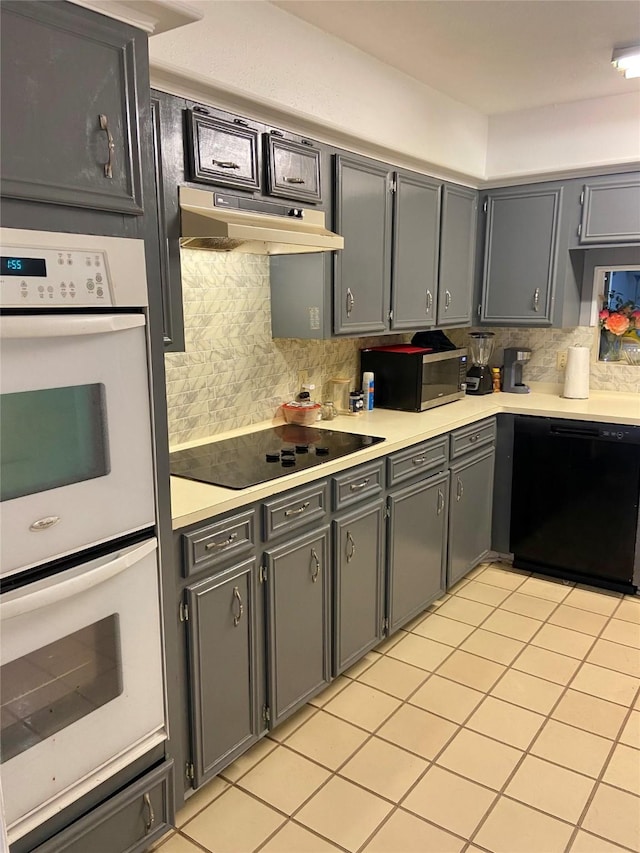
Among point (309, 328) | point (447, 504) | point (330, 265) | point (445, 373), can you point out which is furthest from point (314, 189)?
point (447, 504)

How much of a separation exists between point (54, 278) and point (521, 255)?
10.1 ft

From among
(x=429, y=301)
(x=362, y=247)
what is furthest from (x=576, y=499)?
(x=362, y=247)

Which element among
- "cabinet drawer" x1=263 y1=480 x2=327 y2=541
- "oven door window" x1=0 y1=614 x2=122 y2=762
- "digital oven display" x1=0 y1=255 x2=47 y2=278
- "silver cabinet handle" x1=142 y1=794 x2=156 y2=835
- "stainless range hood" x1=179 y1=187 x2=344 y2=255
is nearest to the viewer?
"digital oven display" x1=0 y1=255 x2=47 y2=278

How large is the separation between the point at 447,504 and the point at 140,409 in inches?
80.8

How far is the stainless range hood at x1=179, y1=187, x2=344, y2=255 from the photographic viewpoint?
82.3 inches

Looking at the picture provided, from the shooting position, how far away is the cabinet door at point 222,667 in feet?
6.50

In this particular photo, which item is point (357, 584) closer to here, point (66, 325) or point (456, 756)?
point (456, 756)

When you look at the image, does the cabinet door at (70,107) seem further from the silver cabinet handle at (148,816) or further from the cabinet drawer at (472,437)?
the cabinet drawer at (472,437)

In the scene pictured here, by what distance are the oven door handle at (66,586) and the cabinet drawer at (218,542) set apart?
211mm

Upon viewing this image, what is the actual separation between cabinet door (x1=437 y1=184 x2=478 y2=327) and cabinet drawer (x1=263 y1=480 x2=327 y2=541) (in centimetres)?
166

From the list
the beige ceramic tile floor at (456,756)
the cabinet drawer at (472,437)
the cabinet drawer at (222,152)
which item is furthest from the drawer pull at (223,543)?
the cabinet drawer at (472,437)

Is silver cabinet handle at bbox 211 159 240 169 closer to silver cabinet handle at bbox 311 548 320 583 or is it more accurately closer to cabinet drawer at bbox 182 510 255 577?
cabinet drawer at bbox 182 510 255 577

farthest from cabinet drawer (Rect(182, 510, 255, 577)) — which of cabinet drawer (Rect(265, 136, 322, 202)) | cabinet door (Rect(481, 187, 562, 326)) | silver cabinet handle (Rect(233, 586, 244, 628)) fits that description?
cabinet door (Rect(481, 187, 562, 326))

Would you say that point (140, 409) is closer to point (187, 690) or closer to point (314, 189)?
point (187, 690)
